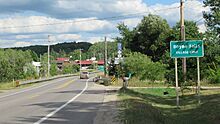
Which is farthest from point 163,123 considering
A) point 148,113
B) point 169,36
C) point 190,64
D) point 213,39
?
point 169,36

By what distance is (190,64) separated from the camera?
42.8 metres

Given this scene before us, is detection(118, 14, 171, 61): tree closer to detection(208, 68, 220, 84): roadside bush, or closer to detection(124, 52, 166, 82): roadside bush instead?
detection(124, 52, 166, 82): roadside bush

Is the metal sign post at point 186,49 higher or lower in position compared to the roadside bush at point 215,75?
higher

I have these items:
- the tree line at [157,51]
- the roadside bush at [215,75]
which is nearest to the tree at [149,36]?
the tree line at [157,51]

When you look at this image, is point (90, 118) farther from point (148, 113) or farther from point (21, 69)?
point (21, 69)

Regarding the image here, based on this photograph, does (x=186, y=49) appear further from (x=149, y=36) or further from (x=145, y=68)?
(x=149, y=36)

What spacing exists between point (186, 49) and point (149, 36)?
4612 centimetres

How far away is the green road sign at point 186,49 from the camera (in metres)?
20.8

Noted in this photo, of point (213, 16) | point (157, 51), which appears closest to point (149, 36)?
point (157, 51)

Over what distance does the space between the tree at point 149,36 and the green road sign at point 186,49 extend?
42.9m

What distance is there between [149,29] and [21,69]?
119 ft

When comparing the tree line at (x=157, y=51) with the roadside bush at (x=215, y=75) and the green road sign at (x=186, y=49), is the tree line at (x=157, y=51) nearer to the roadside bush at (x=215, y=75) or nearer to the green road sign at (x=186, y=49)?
the roadside bush at (x=215, y=75)

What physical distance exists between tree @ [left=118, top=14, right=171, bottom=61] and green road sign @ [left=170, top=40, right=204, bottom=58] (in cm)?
4288

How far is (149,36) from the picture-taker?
66.9m
